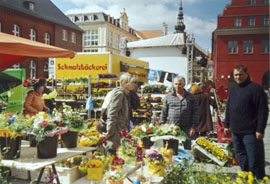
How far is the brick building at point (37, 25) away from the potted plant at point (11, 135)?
73.1ft

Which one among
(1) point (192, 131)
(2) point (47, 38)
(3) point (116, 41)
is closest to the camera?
(1) point (192, 131)

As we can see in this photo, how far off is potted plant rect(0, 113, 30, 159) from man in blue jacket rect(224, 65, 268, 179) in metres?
2.68

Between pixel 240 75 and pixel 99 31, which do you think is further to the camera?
pixel 99 31

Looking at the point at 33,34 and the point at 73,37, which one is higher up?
the point at 73,37

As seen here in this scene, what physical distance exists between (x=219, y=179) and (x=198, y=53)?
1014 inches

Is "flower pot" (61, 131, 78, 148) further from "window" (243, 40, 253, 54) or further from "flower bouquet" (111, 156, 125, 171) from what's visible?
"window" (243, 40, 253, 54)

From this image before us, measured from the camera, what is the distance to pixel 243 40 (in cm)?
2925

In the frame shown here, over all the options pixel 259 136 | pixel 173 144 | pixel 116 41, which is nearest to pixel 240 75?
pixel 259 136

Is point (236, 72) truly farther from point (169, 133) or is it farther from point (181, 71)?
point (181, 71)

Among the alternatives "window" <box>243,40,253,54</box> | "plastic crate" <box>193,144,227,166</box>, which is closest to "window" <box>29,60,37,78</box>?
"window" <box>243,40,253,54</box>

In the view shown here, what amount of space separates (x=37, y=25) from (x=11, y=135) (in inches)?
1033

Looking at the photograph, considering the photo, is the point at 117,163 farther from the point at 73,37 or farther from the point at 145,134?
the point at 73,37

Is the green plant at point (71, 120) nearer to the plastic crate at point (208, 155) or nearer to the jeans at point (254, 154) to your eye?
the jeans at point (254, 154)

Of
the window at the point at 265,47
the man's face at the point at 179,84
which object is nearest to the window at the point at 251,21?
the window at the point at 265,47
